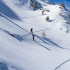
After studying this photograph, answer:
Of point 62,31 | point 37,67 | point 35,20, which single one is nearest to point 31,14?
point 35,20

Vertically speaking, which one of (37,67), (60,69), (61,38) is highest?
(37,67)

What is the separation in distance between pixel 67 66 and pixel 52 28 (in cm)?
1872

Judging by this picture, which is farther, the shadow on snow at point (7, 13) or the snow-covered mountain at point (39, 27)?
the shadow on snow at point (7, 13)

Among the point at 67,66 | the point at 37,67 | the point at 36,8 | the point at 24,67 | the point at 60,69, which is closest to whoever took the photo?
the point at 24,67

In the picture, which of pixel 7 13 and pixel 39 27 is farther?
pixel 7 13

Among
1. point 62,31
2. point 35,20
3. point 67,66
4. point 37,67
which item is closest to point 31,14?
point 35,20

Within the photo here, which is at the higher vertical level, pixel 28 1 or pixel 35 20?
pixel 28 1

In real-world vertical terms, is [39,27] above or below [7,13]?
below

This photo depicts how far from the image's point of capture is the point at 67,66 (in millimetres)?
19203

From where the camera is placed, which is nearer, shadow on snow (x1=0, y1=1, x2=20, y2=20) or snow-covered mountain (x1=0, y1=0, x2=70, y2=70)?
snow-covered mountain (x1=0, y1=0, x2=70, y2=70)

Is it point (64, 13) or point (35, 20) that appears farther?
point (64, 13)

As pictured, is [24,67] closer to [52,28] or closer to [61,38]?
[61,38]

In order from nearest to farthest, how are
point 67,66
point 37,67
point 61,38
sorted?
point 37,67, point 67,66, point 61,38

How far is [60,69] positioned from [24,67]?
18.8ft
